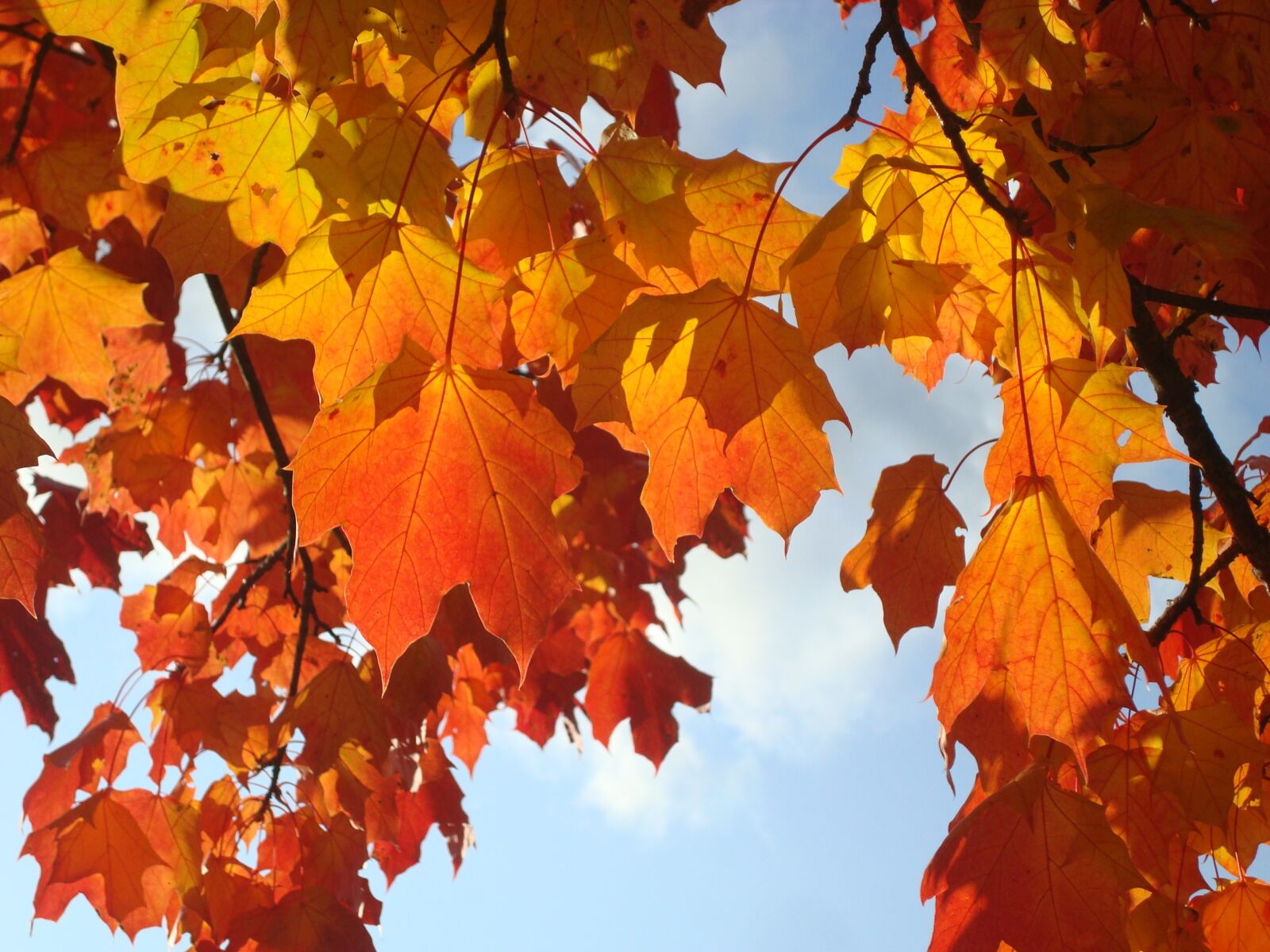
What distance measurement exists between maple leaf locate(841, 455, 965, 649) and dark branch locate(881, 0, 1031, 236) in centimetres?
62

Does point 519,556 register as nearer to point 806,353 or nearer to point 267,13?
point 806,353

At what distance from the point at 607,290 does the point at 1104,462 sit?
0.79m

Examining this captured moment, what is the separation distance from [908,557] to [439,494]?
3.03 ft

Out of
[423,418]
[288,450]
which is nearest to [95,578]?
[288,450]

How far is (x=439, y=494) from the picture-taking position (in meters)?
1.34

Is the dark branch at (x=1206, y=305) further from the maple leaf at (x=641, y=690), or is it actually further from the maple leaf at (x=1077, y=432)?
the maple leaf at (x=641, y=690)

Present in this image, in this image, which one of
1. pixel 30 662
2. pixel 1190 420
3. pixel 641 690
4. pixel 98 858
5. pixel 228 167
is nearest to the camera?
pixel 228 167

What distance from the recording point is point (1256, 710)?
6.18ft

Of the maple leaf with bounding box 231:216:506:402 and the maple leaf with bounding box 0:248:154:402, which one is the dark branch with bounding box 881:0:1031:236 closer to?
the maple leaf with bounding box 231:216:506:402

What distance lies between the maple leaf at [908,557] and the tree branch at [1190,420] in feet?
1.47

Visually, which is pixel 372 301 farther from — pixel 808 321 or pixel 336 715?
pixel 336 715

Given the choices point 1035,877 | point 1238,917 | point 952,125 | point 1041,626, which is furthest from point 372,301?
point 1238,917

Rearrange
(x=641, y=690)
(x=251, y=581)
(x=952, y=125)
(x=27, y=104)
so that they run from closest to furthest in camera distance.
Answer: (x=952, y=125), (x=27, y=104), (x=251, y=581), (x=641, y=690)

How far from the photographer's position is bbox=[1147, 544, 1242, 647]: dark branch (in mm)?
1771
